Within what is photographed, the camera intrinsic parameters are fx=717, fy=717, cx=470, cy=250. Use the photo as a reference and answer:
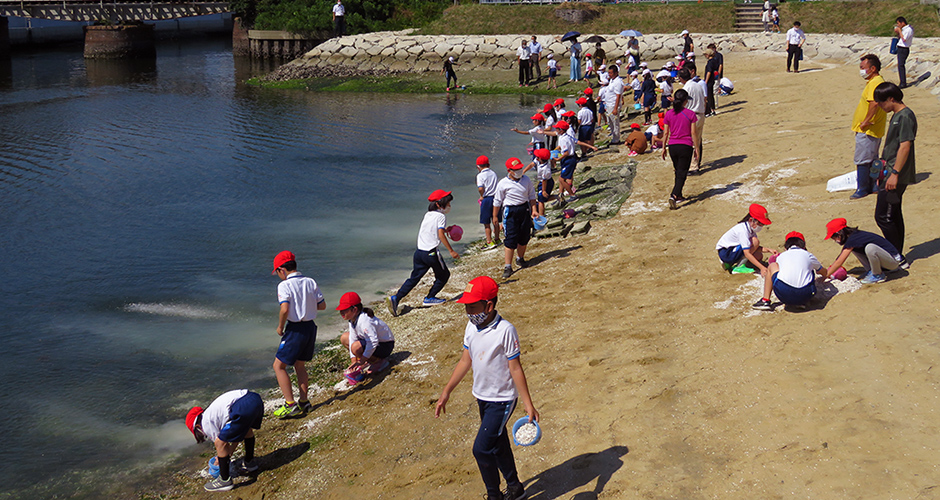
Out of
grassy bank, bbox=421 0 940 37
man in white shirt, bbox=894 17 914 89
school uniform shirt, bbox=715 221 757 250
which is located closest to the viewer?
school uniform shirt, bbox=715 221 757 250

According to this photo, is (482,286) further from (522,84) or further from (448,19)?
(448,19)

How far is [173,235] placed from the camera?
16.9 m

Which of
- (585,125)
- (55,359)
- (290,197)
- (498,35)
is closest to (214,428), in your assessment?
(55,359)

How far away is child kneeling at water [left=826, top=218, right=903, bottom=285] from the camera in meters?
8.69

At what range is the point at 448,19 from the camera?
157 feet

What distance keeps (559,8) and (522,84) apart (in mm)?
11941

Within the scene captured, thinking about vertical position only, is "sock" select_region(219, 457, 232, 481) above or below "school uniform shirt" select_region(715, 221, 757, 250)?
below

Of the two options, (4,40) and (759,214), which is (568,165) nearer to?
(759,214)

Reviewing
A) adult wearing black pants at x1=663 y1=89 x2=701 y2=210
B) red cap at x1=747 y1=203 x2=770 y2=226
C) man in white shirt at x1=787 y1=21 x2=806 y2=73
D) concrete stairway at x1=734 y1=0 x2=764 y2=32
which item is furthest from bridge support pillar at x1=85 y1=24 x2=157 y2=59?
red cap at x1=747 y1=203 x2=770 y2=226

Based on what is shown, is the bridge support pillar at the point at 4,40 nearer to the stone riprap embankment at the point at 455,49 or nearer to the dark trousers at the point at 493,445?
the stone riprap embankment at the point at 455,49

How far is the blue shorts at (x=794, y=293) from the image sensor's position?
8469mm

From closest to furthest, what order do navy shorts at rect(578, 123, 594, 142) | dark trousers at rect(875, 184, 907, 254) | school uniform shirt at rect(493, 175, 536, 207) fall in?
dark trousers at rect(875, 184, 907, 254), school uniform shirt at rect(493, 175, 536, 207), navy shorts at rect(578, 123, 594, 142)

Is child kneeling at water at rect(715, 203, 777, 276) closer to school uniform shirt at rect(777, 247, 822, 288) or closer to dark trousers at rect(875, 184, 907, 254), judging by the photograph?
school uniform shirt at rect(777, 247, 822, 288)

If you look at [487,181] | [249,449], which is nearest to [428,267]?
[487,181]
